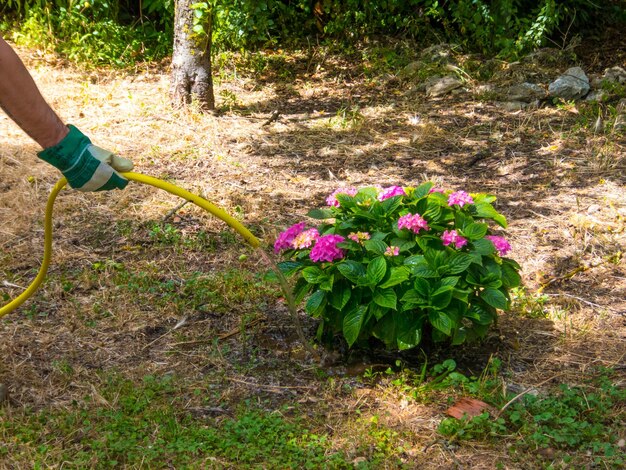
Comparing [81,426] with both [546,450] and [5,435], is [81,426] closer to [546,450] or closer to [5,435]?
[5,435]

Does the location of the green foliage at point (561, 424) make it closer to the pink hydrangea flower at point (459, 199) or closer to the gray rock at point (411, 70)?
the pink hydrangea flower at point (459, 199)

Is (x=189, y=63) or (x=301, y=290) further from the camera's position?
(x=189, y=63)

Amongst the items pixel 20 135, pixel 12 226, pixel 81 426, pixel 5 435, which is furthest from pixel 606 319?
pixel 20 135

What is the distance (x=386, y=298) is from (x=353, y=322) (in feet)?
0.55

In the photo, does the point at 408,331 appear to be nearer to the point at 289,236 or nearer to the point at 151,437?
A: the point at 289,236

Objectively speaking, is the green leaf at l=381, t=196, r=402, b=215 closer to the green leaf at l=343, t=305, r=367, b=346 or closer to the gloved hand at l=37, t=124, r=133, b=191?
the green leaf at l=343, t=305, r=367, b=346

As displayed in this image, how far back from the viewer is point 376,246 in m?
2.87

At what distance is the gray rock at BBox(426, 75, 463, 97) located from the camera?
618cm

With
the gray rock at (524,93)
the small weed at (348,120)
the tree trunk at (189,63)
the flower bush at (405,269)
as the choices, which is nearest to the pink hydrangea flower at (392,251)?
the flower bush at (405,269)

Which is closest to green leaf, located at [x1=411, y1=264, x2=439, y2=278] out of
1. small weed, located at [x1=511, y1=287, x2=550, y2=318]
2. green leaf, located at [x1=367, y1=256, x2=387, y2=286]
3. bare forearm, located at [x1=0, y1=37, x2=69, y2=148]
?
green leaf, located at [x1=367, y1=256, x2=387, y2=286]

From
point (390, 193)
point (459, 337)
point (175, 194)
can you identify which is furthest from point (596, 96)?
point (175, 194)

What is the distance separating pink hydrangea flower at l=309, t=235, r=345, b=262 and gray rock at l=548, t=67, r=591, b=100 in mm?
3803

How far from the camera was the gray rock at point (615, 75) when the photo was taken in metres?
6.16

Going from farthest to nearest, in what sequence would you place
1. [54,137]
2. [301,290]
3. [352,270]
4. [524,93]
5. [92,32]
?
[92,32], [524,93], [301,290], [352,270], [54,137]
